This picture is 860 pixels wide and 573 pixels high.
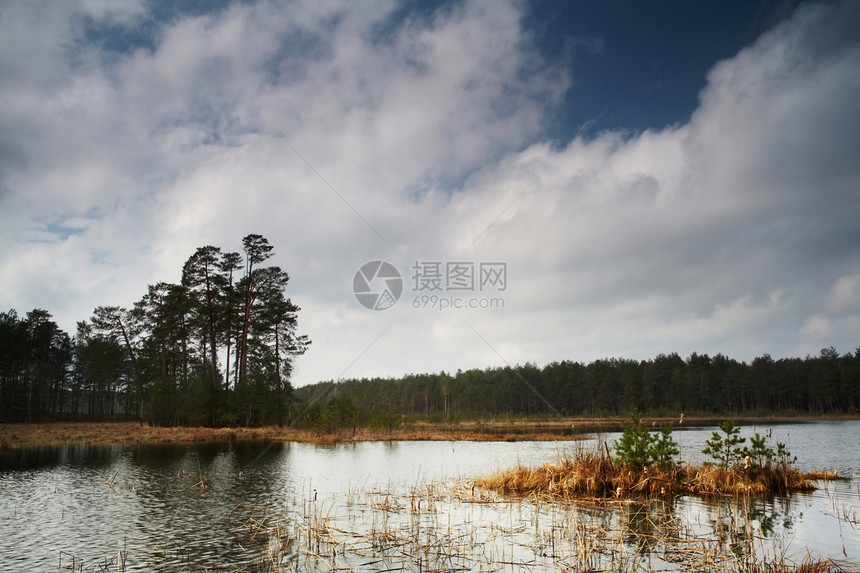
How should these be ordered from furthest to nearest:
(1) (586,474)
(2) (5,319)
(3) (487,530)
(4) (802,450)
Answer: (2) (5,319)
(4) (802,450)
(1) (586,474)
(3) (487,530)

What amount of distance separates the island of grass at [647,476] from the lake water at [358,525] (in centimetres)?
96

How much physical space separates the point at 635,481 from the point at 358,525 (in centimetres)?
927

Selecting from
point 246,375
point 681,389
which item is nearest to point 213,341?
point 246,375

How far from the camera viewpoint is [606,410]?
108m

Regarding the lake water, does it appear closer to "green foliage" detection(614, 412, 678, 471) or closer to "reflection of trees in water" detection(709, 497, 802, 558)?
"reflection of trees in water" detection(709, 497, 802, 558)

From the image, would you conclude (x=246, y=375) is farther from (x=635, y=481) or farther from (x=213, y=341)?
(x=635, y=481)

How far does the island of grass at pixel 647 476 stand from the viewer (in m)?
15.8

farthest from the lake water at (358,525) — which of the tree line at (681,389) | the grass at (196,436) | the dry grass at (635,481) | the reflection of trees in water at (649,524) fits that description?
the tree line at (681,389)

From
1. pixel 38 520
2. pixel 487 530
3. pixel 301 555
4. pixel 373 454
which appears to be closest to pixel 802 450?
pixel 373 454

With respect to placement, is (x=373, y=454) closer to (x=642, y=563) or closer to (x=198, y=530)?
(x=198, y=530)

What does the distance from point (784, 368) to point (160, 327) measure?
387ft

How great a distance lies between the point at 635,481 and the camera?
16.1m

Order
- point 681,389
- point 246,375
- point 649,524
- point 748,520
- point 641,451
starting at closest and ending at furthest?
point 649,524 → point 748,520 → point 641,451 → point 246,375 → point 681,389

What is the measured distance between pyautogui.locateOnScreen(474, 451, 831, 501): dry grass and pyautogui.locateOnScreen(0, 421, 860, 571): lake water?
0.88 metres
